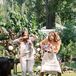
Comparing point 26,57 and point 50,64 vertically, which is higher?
point 26,57

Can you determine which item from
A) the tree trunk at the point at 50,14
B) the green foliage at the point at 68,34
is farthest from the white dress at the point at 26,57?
the tree trunk at the point at 50,14

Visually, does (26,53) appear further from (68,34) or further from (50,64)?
(68,34)

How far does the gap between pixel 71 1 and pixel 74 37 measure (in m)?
16.0

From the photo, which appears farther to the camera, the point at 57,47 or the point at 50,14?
the point at 50,14

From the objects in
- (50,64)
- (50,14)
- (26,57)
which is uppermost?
(50,14)

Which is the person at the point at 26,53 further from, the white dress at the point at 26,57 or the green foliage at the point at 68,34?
the green foliage at the point at 68,34

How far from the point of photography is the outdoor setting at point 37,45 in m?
12.1

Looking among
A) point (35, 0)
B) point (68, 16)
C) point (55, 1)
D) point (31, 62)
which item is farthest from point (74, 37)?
point (35, 0)

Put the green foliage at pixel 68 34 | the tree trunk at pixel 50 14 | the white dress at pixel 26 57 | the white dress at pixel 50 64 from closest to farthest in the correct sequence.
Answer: the white dress at pixel 50 64 < the white dress at pixel 26 57 < the green foliage at pixel 68 34 < the tree trunk at pixel 50 14

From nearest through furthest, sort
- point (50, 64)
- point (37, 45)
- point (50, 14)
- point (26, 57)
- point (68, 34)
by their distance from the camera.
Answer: point (50, 64) → point (26, 57) → point (37, 45) → point (68, 34) → point (50, 14)

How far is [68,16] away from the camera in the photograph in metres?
40.6

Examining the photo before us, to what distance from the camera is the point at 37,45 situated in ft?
60.0

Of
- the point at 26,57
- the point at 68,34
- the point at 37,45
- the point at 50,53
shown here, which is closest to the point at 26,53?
the point at 26,57

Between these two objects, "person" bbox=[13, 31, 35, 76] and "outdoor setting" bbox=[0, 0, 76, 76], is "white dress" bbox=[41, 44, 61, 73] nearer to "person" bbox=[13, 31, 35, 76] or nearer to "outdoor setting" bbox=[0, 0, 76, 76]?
"outdoor setting" bbox=[0, 0, 76, 76]
